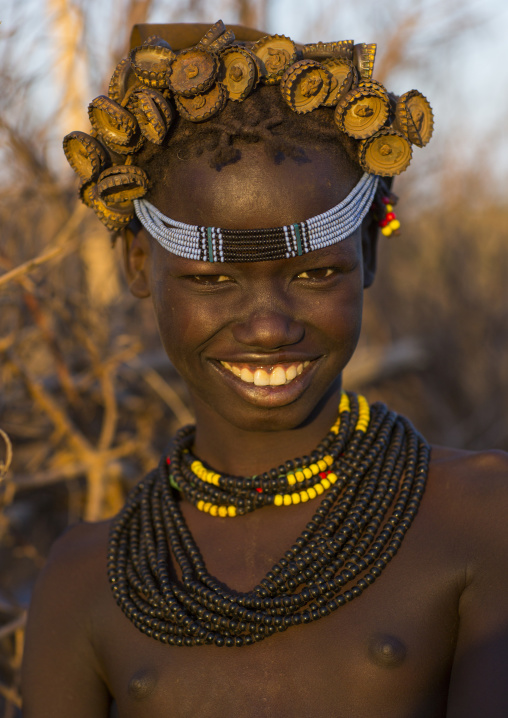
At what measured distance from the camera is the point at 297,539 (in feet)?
5.92

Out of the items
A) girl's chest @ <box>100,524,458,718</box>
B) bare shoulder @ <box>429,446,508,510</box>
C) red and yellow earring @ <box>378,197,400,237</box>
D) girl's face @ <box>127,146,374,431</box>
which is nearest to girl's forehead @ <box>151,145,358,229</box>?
girl's face @ <box>127,146,374,431</box>

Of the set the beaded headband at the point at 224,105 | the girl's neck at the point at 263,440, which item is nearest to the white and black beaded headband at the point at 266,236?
the beaded headband at the point at 224,105

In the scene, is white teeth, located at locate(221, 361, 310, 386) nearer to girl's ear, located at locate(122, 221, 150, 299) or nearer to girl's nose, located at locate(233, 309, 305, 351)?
girl's nose, located at locate(233, 309, 305, 351)

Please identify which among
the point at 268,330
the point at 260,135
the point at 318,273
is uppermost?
the point at 260,135

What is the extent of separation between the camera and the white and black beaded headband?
1.69 meters

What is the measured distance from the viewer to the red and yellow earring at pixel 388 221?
202cm

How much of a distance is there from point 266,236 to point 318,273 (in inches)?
7.7

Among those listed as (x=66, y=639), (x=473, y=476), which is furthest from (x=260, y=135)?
(x=66, y=639)

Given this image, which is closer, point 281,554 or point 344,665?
point 344,665

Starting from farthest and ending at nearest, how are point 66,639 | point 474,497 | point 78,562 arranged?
point 78,562, point 66,639, point 474,497

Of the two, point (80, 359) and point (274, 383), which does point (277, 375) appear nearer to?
point (274, 383)

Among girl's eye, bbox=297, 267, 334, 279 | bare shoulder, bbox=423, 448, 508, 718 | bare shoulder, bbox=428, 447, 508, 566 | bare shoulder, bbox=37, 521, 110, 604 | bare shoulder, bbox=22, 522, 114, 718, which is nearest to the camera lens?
bare shoulder, bbox=423, 448, 508, 718

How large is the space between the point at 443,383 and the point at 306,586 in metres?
6.08

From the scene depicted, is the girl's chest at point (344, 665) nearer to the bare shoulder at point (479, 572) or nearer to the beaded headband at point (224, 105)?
the bare shoulder at point (479, 572)
